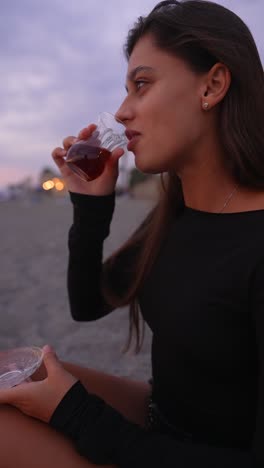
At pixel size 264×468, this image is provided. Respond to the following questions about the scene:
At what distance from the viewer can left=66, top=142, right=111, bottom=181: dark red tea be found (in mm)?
1717

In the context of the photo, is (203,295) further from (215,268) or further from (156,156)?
(156,156)

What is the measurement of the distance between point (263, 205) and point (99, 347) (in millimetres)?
2334

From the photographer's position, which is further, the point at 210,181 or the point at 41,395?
the point at 210,181

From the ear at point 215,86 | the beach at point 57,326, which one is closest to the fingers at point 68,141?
the ear at point 215,86

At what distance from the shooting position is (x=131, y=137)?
150 centimetres

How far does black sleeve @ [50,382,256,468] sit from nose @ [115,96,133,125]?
89cm

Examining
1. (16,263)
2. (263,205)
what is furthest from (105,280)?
(16,263)

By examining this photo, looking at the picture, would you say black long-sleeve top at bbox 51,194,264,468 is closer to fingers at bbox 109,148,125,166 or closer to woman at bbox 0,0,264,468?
woman at bbox 0,0,264,468

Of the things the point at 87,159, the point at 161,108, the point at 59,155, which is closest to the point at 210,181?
the point at 161,108

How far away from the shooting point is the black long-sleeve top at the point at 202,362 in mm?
1092

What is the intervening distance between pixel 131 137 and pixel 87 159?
0.30m

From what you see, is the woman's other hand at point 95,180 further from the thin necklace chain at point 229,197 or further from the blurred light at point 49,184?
the thin necklace chain at point 229,197

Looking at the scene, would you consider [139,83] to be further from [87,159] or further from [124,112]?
[87,159]

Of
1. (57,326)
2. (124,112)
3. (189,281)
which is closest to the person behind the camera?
(189,281)
